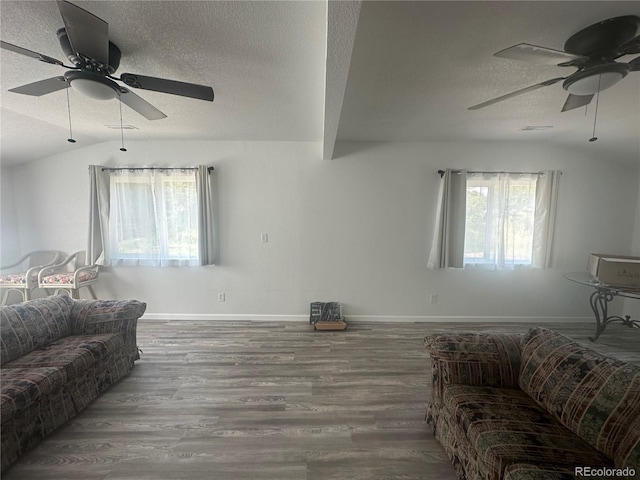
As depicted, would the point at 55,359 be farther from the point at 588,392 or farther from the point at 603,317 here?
the point at 603,317

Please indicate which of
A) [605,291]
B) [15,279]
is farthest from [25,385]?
[605,291]

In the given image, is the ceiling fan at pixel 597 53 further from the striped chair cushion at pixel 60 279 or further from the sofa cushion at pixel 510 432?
the striped chair cushion at pixel 60 279

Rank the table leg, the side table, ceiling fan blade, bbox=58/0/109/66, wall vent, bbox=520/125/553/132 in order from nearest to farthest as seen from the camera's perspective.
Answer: ceiling fan blade, bbox=58/0/109/66 → the side table → wall vent, bbox=520/125/553/132 → the table leg

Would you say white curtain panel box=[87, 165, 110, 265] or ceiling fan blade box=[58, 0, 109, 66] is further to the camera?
white curtain panel box=[87, 165, 110, 265]

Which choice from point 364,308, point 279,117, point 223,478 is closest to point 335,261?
point 364,308

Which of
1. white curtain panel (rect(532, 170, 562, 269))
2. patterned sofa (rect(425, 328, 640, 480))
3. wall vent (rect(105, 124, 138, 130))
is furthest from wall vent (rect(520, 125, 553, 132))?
wall vent (rect(105, 124, 138, 130))

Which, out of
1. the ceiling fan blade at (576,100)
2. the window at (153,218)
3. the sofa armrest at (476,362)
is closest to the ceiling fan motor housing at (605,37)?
the ceiling fan blade at (576,100)

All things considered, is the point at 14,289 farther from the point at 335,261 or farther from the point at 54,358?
the point at 335,261

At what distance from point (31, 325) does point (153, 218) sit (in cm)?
185

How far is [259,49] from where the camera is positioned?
1.65m

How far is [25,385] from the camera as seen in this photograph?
1.55 metres

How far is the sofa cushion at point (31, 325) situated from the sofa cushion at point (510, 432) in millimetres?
2911

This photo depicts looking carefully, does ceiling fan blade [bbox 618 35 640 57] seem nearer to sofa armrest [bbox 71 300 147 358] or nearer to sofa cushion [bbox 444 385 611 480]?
sofa cushion [bbox 444 385 611 480]

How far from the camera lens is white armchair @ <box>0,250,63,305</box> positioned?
3.29m
